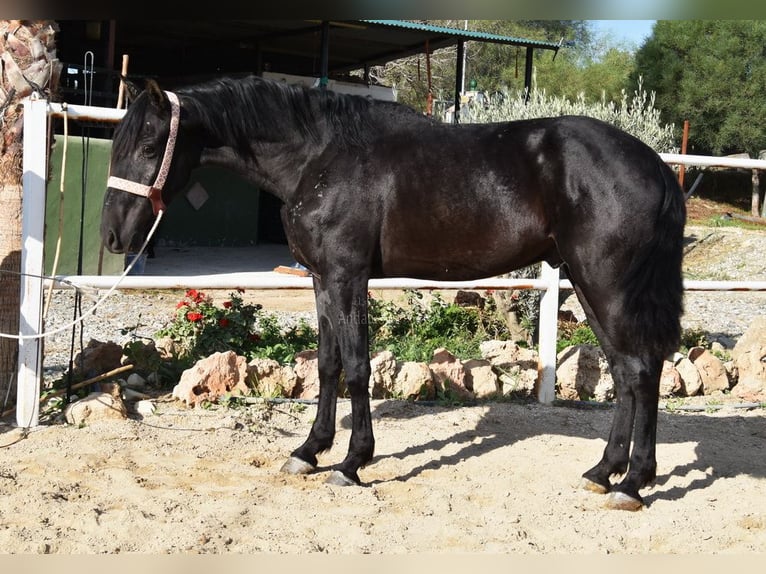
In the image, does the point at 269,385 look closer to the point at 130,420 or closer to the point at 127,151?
the point at 130,420

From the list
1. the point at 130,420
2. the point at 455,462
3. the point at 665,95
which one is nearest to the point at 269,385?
the point at 130,420

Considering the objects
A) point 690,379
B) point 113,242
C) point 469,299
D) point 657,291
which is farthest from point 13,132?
point 690,379

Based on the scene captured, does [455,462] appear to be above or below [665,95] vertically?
below

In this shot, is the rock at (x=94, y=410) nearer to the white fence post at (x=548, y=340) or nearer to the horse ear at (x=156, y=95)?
the horse ear at (x=156, y=95)

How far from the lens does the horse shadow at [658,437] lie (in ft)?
14.3

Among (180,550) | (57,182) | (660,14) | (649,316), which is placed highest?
(660,14)

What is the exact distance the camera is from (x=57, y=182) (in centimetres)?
710

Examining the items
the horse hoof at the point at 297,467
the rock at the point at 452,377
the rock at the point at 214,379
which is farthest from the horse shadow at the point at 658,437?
the rock at the point at 214,379

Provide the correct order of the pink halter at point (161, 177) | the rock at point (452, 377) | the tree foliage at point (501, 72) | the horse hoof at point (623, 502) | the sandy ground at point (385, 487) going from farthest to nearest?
the tree foliage at point (501, 72)
the rock at point (452, 377)
the pink halter at point (161, 177)
the horse hoof at point (623, 502)
the sandy ground at point (385, 487)

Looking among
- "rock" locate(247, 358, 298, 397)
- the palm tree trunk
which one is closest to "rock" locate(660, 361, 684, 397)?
"rock" locate(247, 358, 298, 397)

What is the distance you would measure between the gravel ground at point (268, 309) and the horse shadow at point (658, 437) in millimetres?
861

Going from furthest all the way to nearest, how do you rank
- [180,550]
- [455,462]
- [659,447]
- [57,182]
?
[57,182]
[659,447]
[455,462]
[180,550]

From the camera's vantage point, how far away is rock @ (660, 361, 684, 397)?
19.3 feet

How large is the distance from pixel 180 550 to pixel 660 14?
4.13 metres
